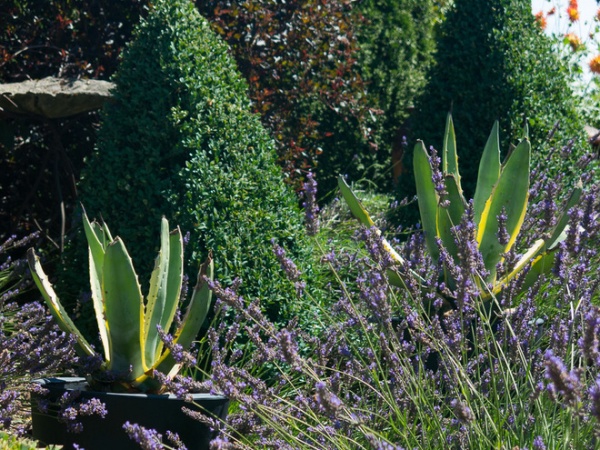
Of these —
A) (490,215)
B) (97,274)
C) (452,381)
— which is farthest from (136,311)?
(490,215)

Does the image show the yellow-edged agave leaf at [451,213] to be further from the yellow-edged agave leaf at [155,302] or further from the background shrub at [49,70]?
the background shrub at [49,70]

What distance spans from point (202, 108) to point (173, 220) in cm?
58

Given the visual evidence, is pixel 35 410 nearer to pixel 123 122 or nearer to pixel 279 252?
pixel 279 252

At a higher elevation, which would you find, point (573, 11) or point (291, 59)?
point (573, 11)

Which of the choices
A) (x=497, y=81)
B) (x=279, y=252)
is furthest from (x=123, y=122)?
(x=497, y=81)

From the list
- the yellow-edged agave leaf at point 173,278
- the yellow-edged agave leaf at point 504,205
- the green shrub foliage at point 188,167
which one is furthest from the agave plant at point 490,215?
the yellow-edged agave leaf at point 173,278

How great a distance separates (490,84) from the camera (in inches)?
229

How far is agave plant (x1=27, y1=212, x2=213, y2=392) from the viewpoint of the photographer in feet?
9.77

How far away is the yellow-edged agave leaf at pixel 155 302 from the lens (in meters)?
3.18

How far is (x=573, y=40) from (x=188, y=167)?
309 inches

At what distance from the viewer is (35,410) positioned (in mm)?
3100

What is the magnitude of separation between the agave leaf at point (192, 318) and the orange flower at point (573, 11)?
27.3 feet

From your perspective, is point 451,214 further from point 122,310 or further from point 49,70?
point 49,70

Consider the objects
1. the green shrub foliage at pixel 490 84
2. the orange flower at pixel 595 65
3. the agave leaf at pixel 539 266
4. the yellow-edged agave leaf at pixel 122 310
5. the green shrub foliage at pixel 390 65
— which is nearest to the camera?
the yellow-edged agave leaf at pixel 122 310
